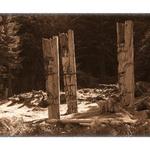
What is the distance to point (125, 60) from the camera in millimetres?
2318

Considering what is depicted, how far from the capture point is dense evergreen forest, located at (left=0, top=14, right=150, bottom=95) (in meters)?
2.29

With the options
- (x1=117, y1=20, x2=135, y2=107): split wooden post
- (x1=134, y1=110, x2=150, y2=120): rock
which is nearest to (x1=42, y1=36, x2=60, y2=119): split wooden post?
(x1=117, y1=20, x2=135, y2=107): split wooden post

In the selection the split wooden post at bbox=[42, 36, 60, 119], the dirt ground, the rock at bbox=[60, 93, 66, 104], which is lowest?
the dirt ground

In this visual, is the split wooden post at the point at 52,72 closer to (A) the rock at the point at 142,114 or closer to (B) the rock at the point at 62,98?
(B) the rock at the point at 62,98

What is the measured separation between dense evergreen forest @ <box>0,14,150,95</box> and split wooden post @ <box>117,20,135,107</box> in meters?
0.04

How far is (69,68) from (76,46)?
19 centimetres

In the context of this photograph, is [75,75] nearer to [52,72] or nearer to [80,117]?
[52,72]

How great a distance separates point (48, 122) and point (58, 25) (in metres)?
0.78

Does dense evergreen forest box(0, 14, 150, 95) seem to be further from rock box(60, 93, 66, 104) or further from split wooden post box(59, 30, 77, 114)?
rock box(60, 93, 66, 104)

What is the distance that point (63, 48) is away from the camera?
2.34m

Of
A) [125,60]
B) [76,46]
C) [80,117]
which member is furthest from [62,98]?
[125,60]

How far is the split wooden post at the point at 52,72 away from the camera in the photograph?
2.34 meters
